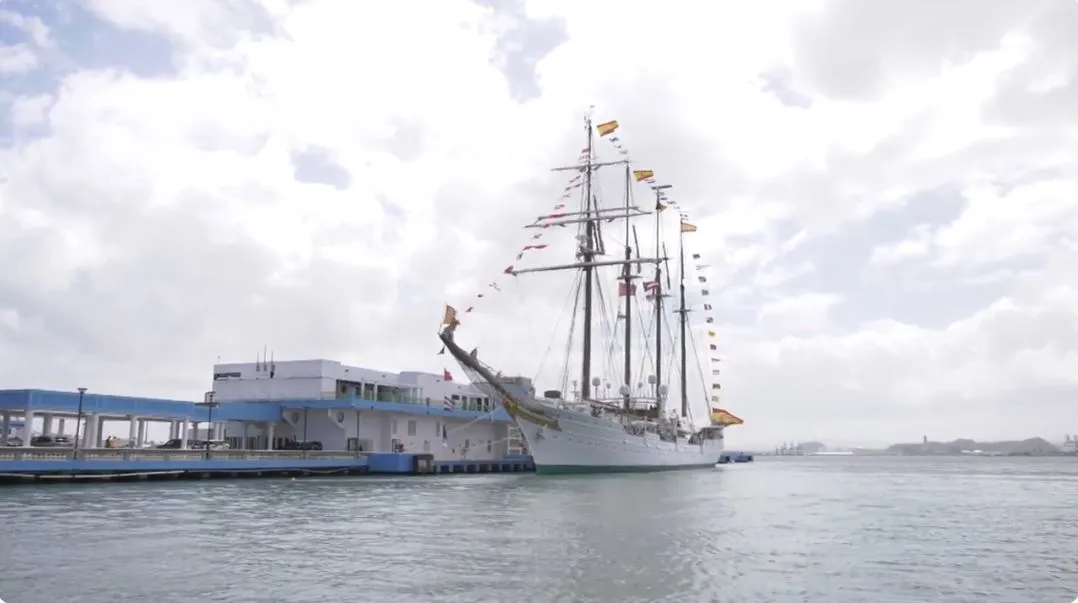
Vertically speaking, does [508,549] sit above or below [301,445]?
below

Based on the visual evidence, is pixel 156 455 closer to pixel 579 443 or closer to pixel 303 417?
pixel 303 417

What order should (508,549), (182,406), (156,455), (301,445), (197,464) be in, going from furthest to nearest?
(301,445), (182,406), (197,464), (156,455), (508,549)

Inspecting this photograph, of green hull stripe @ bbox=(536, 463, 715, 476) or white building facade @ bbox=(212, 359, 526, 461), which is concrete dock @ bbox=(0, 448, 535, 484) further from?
green hull stripe @ bbox=(536, 463, 715, 476)

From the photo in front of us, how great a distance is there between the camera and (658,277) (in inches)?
3728

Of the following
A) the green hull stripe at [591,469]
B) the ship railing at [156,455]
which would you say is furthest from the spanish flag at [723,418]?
the ship railing at [156,455]

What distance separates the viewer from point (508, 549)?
22484 millimetres

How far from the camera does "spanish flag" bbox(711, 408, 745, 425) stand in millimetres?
105125

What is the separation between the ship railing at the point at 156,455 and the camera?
42556mm

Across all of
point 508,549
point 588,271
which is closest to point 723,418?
point 588,271

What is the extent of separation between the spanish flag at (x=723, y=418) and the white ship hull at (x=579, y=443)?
31108 millimetres

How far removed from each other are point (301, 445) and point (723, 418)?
57.3 meters

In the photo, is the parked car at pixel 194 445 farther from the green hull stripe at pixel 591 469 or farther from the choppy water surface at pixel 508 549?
the green hull stripe at pixel 591 469


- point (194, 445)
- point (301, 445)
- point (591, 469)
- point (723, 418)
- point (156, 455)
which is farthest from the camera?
point (723, 418)

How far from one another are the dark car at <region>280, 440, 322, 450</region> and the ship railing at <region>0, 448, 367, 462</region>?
3821 millimetres
